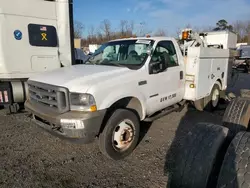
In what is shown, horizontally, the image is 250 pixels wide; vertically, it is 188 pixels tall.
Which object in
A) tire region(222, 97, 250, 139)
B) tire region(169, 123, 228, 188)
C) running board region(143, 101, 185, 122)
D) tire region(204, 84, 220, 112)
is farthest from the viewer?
tire region(204, 84, 220, 112)

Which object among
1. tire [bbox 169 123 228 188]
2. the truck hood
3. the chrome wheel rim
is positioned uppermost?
the truck hood

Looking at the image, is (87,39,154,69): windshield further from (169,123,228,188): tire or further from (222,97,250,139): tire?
(169,123,228,188): tire

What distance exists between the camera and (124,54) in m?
4.34

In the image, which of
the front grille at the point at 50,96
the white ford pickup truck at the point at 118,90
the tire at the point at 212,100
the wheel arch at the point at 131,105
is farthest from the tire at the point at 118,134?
the tire at the point at 212,100

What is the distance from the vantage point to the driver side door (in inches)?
158

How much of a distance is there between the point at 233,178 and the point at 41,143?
11.4 ft

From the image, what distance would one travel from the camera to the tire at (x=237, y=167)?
175cm

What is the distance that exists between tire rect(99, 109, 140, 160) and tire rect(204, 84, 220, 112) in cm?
304

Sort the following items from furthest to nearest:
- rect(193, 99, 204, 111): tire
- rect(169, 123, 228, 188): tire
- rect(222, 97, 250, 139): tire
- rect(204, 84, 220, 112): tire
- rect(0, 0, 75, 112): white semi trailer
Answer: rect(204, 84, 220, 112): tire, rect(193, 99, 204, 111): tire, rect(0, 0, 75, 112): white semi trailer, rect(222, 97, 250, 139): tire, rect(169, 123, 228, 188): tire

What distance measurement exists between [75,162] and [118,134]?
85cm


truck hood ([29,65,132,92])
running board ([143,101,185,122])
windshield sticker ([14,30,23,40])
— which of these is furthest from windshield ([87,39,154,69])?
windshield sticker ([14,30,23,40])

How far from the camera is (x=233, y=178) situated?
1.77 metres

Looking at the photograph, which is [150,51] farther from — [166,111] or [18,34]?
[18,34]

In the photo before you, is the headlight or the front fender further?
the front fender
